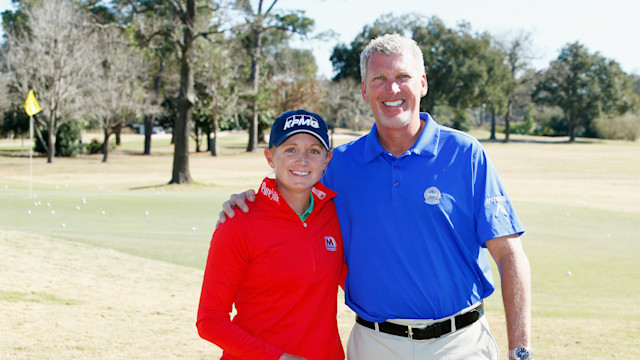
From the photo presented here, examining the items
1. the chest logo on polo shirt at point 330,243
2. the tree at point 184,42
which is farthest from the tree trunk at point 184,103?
the chest logo on polo shirt at point 330,243

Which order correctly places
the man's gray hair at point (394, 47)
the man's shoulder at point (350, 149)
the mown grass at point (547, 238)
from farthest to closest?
1. the mown grass at point (547, 238)
2. the man's shoulder at point (350, 149)
3. the man's gray hair at point (394, 47)

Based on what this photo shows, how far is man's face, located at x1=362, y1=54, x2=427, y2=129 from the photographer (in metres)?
2.92

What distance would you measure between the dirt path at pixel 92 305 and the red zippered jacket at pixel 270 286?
2.18 m

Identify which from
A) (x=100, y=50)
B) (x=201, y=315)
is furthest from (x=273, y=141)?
(x=100, y=50)

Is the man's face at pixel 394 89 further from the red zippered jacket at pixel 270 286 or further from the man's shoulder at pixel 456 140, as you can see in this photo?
the red zippered jacket at pixel 270 286

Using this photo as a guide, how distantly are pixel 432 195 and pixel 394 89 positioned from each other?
53 cm

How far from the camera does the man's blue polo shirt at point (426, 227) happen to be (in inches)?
106

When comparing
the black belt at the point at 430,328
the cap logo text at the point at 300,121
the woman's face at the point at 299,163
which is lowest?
the black belt at the point at 430,328

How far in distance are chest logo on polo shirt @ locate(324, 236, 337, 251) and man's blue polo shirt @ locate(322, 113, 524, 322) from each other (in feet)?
0.35

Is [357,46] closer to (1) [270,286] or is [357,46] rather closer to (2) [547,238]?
(2) [547,238]

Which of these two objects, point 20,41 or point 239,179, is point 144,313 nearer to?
point 239,179

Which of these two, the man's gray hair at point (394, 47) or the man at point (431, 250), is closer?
the man at point (431, 250)

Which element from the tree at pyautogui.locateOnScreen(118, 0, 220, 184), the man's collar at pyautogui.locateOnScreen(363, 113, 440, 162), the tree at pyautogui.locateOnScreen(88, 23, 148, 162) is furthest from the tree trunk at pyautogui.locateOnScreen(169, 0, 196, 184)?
the man's collar at pyautogui.locateOnScreen(363, 113, 440, 162)

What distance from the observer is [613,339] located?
5.13 meters
